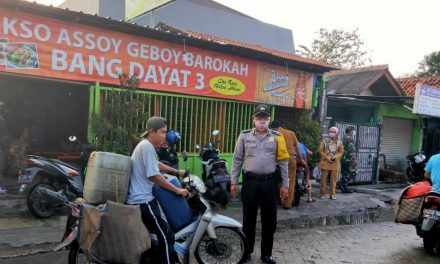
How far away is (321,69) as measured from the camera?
10266 mm

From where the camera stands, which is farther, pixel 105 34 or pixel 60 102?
pixel 60 102

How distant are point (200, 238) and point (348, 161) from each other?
7.12 m

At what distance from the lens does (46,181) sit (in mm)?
5914

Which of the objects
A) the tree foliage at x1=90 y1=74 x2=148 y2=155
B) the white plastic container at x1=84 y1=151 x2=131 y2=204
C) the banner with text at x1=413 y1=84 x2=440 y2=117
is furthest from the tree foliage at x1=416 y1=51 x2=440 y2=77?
the white plastic container at x1=84 y1=151 x2=131 y2=204

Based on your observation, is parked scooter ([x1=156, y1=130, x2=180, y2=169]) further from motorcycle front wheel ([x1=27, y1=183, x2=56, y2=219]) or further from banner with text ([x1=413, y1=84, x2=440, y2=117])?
banner with text ([x1=413, y1=84, x2=440, y2=117])

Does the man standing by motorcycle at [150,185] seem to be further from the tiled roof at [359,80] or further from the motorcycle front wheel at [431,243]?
the tiled roof at [359,80]

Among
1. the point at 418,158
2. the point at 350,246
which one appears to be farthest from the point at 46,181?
the point at 418,158

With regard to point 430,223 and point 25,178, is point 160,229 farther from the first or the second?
point 430,223

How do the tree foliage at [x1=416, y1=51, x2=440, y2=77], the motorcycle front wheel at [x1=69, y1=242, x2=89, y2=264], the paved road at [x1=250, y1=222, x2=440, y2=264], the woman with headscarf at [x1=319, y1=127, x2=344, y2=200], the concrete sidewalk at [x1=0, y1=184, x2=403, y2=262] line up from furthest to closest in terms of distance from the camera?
the tree foliage at [x1=416, y1=51, x2=440, y2=77]
the woman with headscarf at [x1=319, y1=127, x2=344, y2=200]
the paved road at [x1=250, y1=222, x2=440, y2=264]
the concrete sidewalk at [x1=0, y1=184, x2=403, y2=262]
the motorcycle front wheel at [x1=69, y1=242, x2=89, y2=264]

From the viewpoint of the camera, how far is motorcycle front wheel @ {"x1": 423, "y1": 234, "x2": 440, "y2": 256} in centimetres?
528

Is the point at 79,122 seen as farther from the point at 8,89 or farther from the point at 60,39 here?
the point at 60,39

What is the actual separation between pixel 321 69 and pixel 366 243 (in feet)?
18.9

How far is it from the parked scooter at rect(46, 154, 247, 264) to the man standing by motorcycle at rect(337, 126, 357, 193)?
258 inches

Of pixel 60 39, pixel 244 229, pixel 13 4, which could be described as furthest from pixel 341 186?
pixel 13 4
